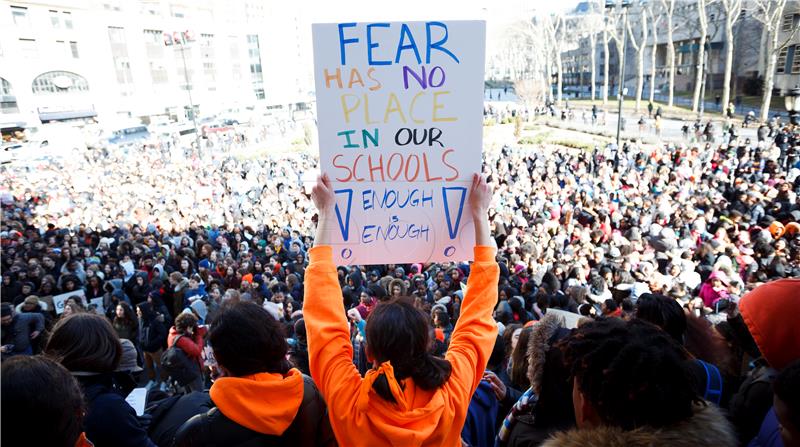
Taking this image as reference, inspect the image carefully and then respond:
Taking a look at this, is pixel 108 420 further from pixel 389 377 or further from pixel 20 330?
pixel 20 330

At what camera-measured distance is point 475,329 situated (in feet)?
5.35

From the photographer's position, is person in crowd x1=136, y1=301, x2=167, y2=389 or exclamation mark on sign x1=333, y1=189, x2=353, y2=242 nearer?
exclamation mark on sign x1=333, y1=189, x2=353, y2=242

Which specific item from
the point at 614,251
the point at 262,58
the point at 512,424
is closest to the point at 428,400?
the point at 512,424

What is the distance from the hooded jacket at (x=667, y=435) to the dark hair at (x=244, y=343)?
93cm

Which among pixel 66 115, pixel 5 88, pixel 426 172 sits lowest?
pixel 426 172

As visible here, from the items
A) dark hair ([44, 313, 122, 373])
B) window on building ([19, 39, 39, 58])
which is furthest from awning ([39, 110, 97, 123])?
dark hair ([44, 313, 122, 373])

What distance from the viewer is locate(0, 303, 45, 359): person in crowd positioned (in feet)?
15.7

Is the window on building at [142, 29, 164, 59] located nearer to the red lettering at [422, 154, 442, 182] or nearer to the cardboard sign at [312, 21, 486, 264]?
the cardboard sign at [312, 21, 486, 264]

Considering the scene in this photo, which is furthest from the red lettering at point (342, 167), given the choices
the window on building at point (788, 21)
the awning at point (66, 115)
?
the awning at point (66, 115)

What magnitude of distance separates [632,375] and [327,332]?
34.0 inches

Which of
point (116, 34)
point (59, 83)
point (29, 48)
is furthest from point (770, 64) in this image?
point (116, 34)

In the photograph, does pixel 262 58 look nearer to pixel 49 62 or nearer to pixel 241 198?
pixel 49 62

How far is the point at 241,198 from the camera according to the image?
15.6m

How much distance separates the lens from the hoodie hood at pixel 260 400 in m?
1.53
